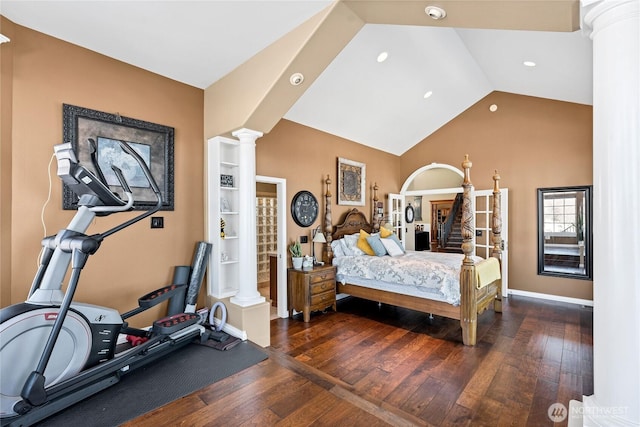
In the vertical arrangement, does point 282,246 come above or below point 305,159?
below

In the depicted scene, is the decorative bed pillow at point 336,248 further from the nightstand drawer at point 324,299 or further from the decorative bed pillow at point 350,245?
the nightstand drawer at point 324,299

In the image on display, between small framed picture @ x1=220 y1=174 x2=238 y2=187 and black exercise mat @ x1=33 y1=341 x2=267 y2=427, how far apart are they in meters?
1.77

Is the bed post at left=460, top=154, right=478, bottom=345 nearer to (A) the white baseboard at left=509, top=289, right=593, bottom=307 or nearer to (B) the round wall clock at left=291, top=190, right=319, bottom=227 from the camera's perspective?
(B) the round wall clock at left=291, top=190, right=319, bottom=227

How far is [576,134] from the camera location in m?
4.94

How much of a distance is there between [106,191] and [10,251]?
1.05 metres

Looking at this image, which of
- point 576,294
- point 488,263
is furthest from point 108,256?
point 576,294

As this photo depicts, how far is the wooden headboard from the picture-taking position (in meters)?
5.29

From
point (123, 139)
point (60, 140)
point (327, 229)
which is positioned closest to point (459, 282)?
point (327, 229)

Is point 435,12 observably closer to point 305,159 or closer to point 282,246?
point 305,159

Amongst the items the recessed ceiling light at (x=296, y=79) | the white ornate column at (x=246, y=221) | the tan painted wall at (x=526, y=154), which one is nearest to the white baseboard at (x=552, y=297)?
the tan painted wall at (x=526, y=154)

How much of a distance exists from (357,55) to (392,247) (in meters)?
2.94

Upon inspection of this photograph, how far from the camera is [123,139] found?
9.83ft

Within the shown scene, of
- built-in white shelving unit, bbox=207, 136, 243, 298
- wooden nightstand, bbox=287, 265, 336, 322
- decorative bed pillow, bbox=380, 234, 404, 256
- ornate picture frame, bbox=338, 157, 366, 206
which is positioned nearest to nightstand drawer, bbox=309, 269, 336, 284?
wooden nightstand, bbox=287, 265, 336, 322

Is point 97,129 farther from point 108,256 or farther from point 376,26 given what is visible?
point 376,26
